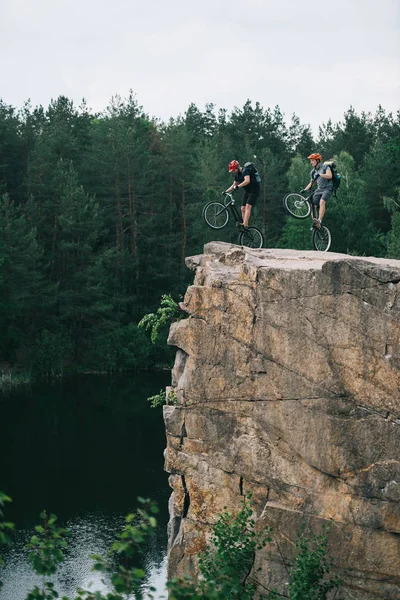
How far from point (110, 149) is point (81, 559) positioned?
108 feet

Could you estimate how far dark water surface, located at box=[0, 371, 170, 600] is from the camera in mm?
26266

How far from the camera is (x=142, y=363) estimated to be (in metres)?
51.6

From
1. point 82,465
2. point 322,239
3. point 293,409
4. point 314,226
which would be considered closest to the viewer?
point 293,409

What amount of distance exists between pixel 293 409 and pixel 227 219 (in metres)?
6.71

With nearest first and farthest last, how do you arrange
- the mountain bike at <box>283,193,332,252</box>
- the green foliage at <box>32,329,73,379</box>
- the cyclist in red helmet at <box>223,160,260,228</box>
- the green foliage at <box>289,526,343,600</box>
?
the green foliage at <box>289,526,343,600</box>
the cyclist in red helmet at <box>223,160,260,228</box>
the mountain bike at <box>283,193,332,252</box>
the green foliage at <box>32,329,73,379</box>

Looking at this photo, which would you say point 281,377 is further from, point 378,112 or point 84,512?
point 378,112

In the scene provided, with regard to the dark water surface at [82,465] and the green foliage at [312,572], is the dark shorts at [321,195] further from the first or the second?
the dark water surface at [82,465]

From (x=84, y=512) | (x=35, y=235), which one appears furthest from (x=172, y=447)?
(x=35, y=235)

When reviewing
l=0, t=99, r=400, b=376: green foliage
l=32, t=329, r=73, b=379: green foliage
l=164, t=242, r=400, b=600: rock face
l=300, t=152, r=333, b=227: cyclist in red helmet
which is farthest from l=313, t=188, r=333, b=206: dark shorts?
l=32, t=329, r=73, b=379: green foliage

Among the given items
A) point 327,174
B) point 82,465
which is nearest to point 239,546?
point 327,174

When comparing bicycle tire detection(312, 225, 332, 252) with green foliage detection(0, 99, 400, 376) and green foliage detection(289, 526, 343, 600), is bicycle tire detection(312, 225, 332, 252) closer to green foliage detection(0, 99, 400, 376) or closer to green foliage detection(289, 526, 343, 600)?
green foliage detection(289, 526, 343, 600)

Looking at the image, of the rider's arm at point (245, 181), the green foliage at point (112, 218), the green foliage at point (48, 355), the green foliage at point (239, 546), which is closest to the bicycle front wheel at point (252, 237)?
the rider's arm at point (245, 181)

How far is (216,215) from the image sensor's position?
23.0 meters

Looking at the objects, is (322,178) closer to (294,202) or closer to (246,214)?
(294,202)
